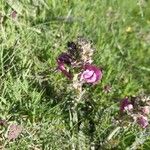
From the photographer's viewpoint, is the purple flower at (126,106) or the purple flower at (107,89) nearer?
the purple flower at (126,106)

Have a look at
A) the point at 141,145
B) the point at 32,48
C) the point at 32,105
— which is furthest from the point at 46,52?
the point at 141,145

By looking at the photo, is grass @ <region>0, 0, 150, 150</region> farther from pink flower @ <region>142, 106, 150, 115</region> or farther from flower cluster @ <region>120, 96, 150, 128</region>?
pink flower @ <region>142, 106, 150, 115</region>

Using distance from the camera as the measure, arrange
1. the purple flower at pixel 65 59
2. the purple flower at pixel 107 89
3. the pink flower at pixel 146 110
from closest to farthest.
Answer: the pink flower at pixel 146 110, the purple flower at pixel 65 59, the purple flower at pixel 107 89

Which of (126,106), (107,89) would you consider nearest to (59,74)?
(107,89)

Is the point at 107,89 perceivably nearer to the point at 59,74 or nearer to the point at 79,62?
the point at 59,74

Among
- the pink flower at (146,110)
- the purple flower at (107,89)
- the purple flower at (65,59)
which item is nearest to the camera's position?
the pink flower at (146,110)

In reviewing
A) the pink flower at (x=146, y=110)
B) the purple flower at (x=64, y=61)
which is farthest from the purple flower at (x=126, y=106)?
the purple flower at (x=64, y=61)

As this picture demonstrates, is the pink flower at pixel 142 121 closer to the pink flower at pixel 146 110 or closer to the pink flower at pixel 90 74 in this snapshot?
the pink flower at pixel 146 110
